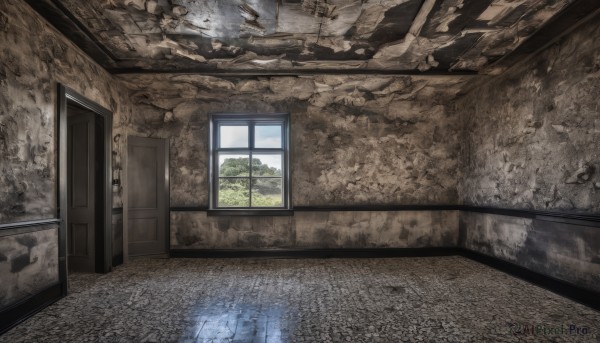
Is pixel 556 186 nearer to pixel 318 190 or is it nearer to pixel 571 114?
pixel 571 114

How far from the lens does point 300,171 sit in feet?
17.3

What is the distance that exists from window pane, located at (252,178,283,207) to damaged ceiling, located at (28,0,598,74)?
1.86 metres

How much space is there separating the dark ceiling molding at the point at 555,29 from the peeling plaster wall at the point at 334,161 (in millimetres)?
1239

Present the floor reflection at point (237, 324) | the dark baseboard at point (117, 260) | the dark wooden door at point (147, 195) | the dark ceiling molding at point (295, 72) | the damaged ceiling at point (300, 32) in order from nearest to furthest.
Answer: the floor reflection at point (237, 324), the damaged ceiling at point (300, 32), the dark ceiling molding at point (295, 72), the dark baseboard at point (117, 260), the dark wooden door at point (147, 195)

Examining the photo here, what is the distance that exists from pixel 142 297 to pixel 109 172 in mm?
1902

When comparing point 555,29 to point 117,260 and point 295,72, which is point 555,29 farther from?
point 117,260

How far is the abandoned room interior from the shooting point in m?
2.81

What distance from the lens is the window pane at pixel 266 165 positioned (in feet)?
17.7

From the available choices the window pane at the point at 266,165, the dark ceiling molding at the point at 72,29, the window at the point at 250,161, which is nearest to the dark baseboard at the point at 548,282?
the window at the point at 250,161

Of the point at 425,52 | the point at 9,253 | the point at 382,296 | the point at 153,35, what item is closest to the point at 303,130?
the point at 425,52

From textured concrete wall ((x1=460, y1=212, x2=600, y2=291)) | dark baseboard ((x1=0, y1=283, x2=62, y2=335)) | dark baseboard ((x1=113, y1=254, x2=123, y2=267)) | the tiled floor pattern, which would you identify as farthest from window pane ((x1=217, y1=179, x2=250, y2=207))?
textured concrete wall ((x1=460, y1=212, x2=600, y2=291))

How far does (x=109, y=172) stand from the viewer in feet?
14.3

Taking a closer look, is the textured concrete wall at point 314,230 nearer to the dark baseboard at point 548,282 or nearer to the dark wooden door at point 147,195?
the dark wooden door at point 147,195

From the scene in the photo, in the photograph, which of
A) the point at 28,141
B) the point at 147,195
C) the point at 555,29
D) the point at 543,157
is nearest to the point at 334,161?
the point at 543,157
